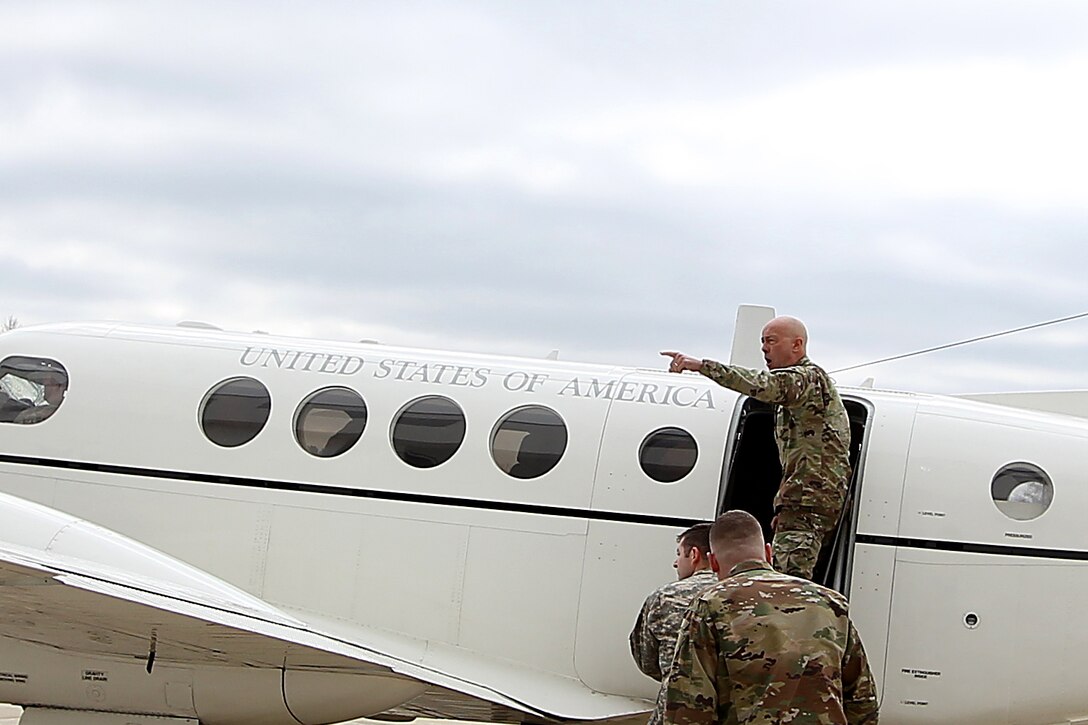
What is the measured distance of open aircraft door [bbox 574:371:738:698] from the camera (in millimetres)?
7598

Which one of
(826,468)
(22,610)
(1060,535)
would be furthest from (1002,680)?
(22,610)

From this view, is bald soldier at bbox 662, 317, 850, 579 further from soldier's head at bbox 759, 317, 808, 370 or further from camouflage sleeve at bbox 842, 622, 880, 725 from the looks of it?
camouflage sleeve at bbox 842, 622, 880, 725

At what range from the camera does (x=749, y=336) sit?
8.69 m

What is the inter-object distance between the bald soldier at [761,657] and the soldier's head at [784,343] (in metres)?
2.74

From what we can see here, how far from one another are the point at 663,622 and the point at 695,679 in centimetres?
138

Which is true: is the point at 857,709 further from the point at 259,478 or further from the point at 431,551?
the point at 259,478

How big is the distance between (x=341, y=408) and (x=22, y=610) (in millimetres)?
2401

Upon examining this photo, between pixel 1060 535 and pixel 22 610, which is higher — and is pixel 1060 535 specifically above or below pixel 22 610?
above

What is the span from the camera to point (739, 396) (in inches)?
316

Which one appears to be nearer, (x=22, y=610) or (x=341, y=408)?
(x=22, y=610)

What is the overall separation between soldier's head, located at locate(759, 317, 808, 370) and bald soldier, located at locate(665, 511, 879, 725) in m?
2.74

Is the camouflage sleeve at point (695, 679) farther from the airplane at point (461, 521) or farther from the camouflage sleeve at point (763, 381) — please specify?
the airplane at point (461, 521)

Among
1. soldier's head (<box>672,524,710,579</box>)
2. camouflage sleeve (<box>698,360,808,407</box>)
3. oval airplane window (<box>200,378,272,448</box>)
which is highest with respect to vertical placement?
camouflage sleeve (<box>698,360,808,407</box>)

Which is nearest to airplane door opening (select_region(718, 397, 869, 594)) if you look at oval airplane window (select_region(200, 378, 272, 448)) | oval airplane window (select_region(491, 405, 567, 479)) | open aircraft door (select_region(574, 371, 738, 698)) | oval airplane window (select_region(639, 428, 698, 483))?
open aircraft door (select_region(574, 371, 738, 698))
